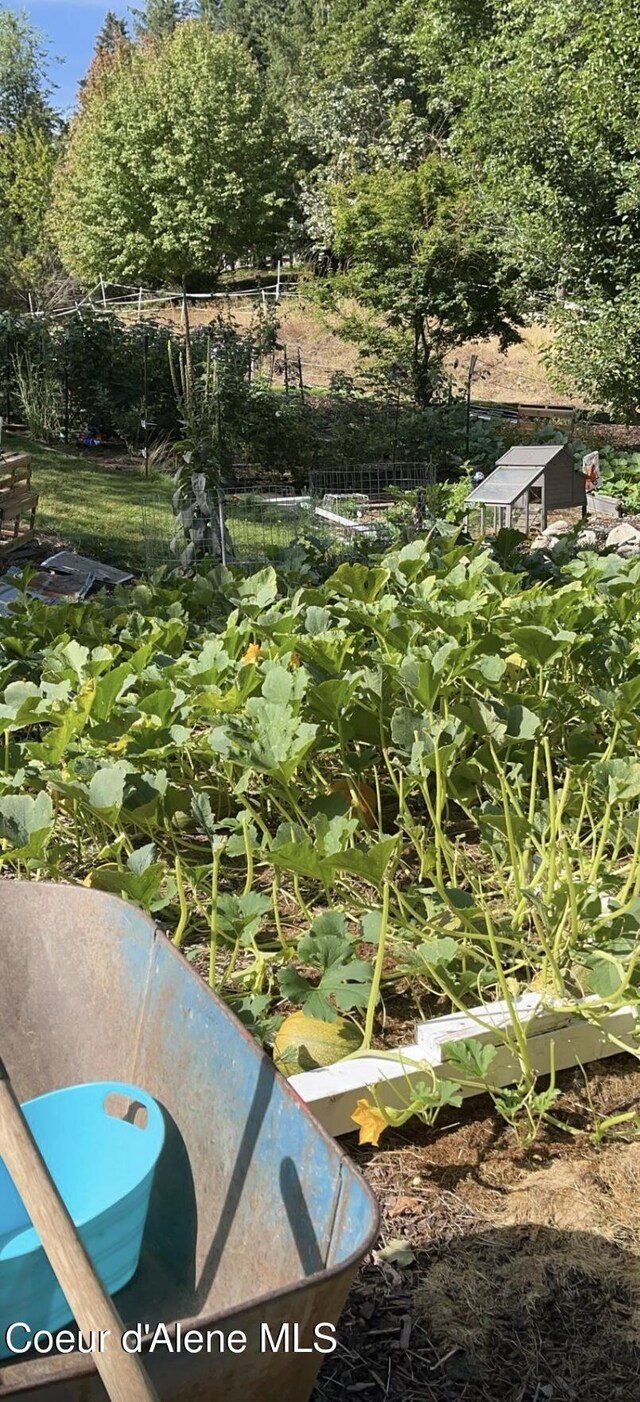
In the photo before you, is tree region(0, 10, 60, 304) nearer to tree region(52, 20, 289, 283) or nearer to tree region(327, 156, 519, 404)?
tree region(52, 20, 289, 283)

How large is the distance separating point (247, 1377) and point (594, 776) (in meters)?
1.41

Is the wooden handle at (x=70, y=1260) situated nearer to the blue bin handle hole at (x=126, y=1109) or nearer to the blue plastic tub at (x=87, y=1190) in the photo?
the blue plastic tub at (x=87, y=1190)

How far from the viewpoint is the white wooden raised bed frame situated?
1756 millimetres

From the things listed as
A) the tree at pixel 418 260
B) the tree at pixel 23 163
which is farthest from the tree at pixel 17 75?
the tree at pixel 418 260

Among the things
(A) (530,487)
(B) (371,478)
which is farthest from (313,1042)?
(B) (371,478)

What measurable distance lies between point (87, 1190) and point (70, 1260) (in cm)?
71

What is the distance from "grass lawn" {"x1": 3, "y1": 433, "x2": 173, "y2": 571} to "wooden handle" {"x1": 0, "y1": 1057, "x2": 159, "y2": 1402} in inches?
258

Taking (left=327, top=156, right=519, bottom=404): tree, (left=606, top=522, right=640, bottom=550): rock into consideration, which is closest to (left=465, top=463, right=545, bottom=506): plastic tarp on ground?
(left=606, top=522, right=640, bottom=550): rock

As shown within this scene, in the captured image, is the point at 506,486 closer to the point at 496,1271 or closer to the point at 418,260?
the point at 418,260

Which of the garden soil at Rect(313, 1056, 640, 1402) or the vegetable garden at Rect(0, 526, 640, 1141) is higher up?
the vegetable garden at Rect(0, 526, 640, 1141)

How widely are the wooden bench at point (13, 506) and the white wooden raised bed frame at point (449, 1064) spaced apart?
543 cm

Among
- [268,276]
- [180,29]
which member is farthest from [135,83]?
[268,276]

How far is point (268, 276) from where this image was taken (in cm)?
3506

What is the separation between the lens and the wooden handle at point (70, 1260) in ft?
2.29
